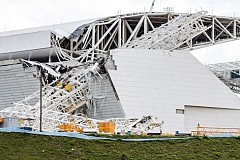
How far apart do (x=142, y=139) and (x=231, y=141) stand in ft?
20.9

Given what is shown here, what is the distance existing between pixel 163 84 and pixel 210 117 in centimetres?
723

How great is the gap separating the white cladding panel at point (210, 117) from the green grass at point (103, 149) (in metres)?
32.4

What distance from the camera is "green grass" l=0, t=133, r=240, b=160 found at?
41787 millimetres

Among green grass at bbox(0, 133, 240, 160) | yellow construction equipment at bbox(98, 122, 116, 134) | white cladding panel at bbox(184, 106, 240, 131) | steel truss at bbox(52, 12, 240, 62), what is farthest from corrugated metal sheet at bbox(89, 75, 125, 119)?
green grass at bbox(0, 133, 240, 160)

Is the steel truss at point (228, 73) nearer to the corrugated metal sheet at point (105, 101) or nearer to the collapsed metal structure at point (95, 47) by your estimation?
the collapsed metal structure at point (95, 47)

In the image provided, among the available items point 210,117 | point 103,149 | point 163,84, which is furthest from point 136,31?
point 103,149

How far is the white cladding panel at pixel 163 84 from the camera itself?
77938 mm

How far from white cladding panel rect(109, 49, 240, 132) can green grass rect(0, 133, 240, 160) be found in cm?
2961

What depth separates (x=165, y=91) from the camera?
79938mm

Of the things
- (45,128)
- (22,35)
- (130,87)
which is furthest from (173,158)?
(22,35)

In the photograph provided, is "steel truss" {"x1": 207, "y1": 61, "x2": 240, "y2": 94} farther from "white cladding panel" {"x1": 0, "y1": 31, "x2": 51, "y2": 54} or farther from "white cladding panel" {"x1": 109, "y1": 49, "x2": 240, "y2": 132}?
"white cladding panel" {"x1": 0, "y1": 31, "x2": 51, "y2": 54}

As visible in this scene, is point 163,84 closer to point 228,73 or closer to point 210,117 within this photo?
point 210,117

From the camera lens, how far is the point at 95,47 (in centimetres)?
9388

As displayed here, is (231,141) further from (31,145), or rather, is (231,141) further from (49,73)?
(49,73)
